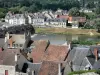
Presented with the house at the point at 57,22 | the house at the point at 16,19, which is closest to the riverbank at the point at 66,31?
the house at the point at 57,22

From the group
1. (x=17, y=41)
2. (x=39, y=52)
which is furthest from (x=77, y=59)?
(x=17, y=41)

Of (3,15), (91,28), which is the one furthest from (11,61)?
(3,15)

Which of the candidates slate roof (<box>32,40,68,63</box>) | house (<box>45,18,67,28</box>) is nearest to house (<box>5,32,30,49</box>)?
slate roof (<box>32,40,68,63</box>)

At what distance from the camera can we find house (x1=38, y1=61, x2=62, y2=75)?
2341cm

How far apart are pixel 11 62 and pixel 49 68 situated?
2.72 m

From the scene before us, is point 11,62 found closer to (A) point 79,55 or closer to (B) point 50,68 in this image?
(B) point 50,68

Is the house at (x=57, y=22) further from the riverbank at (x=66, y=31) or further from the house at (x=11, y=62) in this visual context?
the house at (x=11, y=62)

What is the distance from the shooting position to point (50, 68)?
2384 centimetres

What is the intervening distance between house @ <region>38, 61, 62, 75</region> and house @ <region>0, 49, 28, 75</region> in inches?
60.6

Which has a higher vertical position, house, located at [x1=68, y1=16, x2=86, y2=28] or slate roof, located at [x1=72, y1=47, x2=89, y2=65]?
slate roof, located at [x1=72, y1=47, x2=89, y2=65]

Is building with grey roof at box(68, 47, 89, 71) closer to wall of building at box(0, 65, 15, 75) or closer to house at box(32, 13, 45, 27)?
wall of building at box(0, 65, 15, 75)

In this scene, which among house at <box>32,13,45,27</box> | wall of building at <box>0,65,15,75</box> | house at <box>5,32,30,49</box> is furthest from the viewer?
house at <box>32,13,45,27</box>

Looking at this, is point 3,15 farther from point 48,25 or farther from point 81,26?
point 81,26

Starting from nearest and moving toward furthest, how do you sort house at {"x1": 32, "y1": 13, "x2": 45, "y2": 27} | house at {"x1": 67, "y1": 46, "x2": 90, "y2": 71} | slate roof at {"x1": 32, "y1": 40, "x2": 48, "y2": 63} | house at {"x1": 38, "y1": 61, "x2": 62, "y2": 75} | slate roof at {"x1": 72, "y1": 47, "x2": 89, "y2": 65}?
house at {"x1": 38, "y1": 61, "x2": 62, "y2": 75} < house at {"x1": 67, "y1": 46, "x2": 90, "y2": 71} < slate roof at {"x1": 72, "y1": 47, "x2": 89, "y2": 65} < slate roof at {"x1": 32, "y1": 40, "x2": 48, "y2": 63} < house at {"x1": 32, "y1": 13, "x2": 45, "y2": 27}
